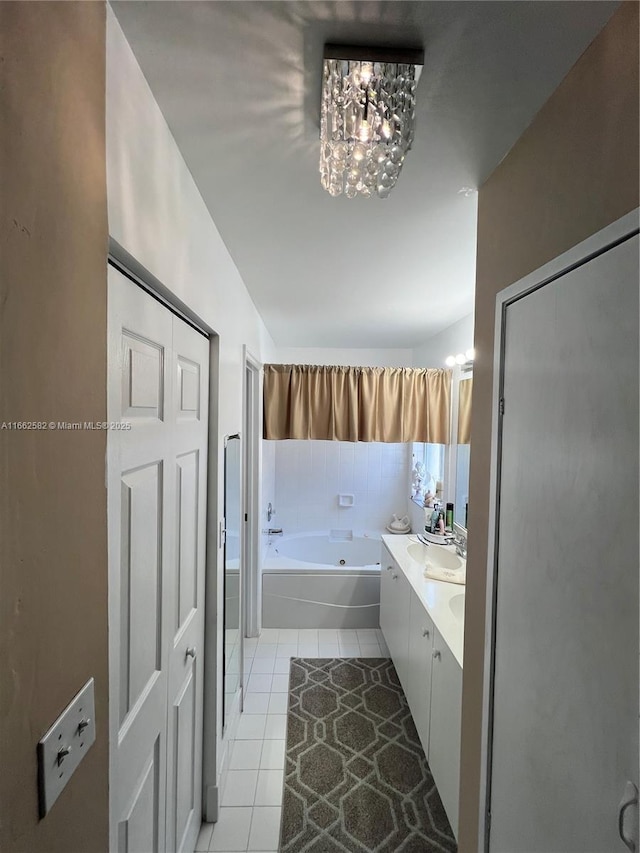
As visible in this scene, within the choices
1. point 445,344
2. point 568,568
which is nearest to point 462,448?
point 445,344

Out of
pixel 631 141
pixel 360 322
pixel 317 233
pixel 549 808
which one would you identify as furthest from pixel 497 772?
pixel 360 322

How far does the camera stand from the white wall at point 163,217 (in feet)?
2.35

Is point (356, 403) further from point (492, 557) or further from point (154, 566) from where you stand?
point (154, 566)

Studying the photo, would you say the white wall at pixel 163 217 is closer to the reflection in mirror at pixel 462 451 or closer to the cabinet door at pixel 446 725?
the cabinet door at pixel 446 725

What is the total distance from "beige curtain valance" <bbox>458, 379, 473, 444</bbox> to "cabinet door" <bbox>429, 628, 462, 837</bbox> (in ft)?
4.47

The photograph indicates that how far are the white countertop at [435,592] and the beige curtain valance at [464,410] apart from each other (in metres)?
0.74

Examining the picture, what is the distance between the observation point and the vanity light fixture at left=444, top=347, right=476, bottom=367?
8.57 feet

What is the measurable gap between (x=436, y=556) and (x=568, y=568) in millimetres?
1846

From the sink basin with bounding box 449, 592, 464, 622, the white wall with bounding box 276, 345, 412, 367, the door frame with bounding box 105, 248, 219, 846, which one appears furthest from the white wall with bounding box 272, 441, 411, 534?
the door frame with bounding box 105, 248, 219, 846

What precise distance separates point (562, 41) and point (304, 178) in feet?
2.12

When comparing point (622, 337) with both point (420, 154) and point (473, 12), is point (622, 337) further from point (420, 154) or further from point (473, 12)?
point (420, 154)

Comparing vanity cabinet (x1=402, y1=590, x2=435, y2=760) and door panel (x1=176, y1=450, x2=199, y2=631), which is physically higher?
door panel (x1=176, y1=450, x2=199, y2=631)

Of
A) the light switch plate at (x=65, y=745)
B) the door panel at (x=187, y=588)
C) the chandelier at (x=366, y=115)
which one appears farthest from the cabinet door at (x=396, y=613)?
the chandelier at (x=366, y=115)

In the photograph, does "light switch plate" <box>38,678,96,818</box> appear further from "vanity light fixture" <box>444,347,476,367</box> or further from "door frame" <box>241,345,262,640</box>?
"vanity light fixture" <box>444,347,476,367</box>
